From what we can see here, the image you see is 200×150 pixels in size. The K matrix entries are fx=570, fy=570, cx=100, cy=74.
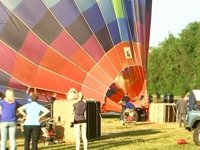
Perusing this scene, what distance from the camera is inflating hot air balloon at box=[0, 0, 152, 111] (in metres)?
17.6

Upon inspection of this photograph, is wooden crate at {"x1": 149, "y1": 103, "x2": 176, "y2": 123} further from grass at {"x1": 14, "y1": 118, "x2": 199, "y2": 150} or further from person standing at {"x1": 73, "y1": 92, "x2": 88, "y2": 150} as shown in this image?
person standing at {"x1": 73, "y1": 92, "x2": 88, "y2": 150}

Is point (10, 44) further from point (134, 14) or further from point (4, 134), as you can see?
point (4, 134)

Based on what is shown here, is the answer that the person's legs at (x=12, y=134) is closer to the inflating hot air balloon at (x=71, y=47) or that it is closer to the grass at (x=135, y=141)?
the grass at (x=135, y=141)

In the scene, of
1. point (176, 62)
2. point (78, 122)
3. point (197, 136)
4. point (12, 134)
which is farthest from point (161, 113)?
point (176, 62)

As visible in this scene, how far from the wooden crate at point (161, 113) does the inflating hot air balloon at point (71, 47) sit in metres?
4.44

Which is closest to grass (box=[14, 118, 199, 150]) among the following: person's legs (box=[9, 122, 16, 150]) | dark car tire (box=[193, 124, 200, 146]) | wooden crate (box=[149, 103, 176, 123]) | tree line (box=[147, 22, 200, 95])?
dark car tire (box=[193, 124, 200, 146])

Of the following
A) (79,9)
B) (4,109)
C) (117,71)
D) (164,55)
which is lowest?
(4,109)

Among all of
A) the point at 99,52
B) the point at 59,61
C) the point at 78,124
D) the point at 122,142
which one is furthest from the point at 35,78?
the point at 78,124

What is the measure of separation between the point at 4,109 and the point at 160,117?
14706 millimetres

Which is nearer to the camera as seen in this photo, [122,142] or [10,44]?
[122,142]

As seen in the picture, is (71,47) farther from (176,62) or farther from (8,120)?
(176,62)

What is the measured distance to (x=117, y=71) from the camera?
64.4ft

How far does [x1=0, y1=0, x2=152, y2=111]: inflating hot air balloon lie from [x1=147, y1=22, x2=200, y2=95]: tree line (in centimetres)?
5055

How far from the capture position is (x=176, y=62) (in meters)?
75.2
